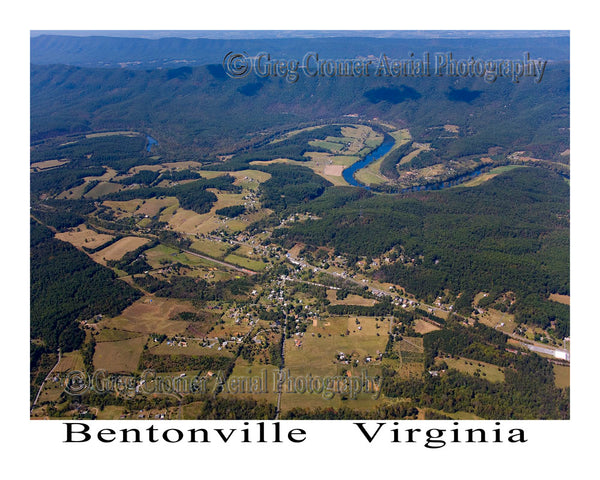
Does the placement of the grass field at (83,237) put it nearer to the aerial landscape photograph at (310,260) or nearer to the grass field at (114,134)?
the aerial landscape photograph at (310,260)

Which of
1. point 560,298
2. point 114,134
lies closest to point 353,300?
point 560,298

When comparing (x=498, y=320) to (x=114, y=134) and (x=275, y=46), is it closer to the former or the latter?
(x=114, y=134)

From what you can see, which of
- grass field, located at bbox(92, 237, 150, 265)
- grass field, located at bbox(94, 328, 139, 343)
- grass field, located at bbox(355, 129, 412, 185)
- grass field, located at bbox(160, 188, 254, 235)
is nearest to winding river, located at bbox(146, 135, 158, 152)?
grass field, located at bbox(160, 188, 254, 235)

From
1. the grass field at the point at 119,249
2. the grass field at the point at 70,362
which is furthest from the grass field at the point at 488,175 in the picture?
the grass field at the point at 70,362

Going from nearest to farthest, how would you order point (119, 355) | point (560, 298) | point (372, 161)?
point (119, 355)
point (560, 298)
point (372, 161)

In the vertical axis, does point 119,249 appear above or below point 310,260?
above

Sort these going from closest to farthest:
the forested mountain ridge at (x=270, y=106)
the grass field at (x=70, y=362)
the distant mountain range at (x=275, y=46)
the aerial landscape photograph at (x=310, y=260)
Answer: the aerial landscape photograph at (x=310, y=260) → the grass field at (x=70, y=362) → the forested mountain ridge at (x=270, y=106) → the distant mountain range at (x=275, y=46)

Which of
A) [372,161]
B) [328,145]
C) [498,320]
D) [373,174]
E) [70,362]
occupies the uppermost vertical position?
[328,145]
